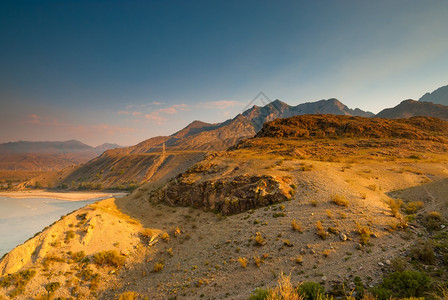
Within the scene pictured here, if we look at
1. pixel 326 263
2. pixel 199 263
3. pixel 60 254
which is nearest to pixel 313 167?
pixel 326 263

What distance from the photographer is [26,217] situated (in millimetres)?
56188

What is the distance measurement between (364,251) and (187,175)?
21316 millimetres

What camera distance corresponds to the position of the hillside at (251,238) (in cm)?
937

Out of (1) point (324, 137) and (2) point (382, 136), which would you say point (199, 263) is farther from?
(2) point (382, 136)

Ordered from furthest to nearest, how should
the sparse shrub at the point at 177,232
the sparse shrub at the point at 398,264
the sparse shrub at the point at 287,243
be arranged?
the sparse shrub at the point at 177,232 → the sparse shrub at the point at 287,243 → the sparse shrub at the point at 398,264

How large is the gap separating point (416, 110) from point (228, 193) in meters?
169

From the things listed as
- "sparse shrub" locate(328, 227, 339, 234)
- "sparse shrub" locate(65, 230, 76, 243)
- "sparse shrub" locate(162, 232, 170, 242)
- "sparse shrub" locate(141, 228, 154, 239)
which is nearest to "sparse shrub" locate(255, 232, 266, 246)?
"sparse shrub" locate(328, 227, 339, 234)

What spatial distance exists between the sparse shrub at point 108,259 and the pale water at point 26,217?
37876 mm

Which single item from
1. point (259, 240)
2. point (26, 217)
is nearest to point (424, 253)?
point (259, 240)

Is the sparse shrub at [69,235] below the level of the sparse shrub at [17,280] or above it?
above

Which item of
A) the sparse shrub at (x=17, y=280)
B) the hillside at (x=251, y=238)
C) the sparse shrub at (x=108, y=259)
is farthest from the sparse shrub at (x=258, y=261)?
the sparse shrub at (x=17, y=280)

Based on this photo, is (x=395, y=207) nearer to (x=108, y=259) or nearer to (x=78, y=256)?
(x=108, y=259)

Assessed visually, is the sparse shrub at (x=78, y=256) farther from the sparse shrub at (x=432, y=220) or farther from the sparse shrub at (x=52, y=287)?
the sparse shrub at (x=432, y=220)

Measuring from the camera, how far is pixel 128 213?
21766mm
